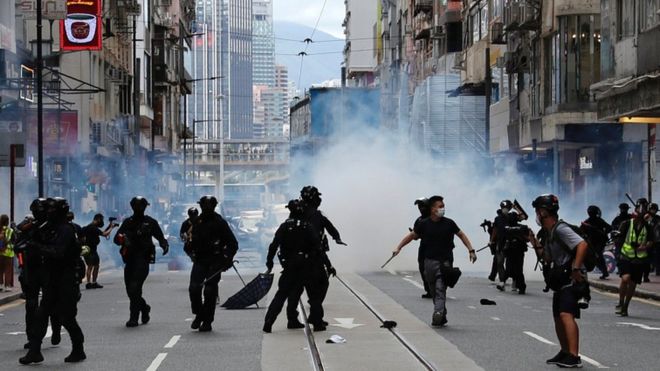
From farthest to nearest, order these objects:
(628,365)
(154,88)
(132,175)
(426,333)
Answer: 1. (154,88)
2. (132,175)
3. (426,333)
4. (628,365)

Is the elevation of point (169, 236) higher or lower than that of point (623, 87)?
lower

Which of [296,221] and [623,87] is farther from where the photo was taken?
[623,87]

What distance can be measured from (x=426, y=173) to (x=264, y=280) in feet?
128

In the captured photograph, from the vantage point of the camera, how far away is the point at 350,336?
712 inches

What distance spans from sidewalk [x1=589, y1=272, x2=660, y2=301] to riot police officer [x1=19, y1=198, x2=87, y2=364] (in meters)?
14.0

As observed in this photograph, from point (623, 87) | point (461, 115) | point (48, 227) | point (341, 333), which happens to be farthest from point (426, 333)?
point (461, 115)

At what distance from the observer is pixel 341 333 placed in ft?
60.8

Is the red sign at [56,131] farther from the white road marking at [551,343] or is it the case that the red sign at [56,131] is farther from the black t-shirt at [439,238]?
the white road marking at [551,343]

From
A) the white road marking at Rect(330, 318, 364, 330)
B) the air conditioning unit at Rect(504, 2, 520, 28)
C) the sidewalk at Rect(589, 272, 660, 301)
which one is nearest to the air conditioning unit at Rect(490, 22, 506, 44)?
the air conditioning unit at Rect(504, 2, 520, 28)

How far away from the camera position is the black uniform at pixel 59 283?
15312 millimetres

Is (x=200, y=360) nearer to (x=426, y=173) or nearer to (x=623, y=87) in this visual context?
(x=623, y=87)

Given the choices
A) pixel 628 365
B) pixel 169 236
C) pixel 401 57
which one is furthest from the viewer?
pixel 401 57

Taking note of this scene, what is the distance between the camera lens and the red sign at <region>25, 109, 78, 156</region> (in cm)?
4797

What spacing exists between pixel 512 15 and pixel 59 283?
39895 mm
